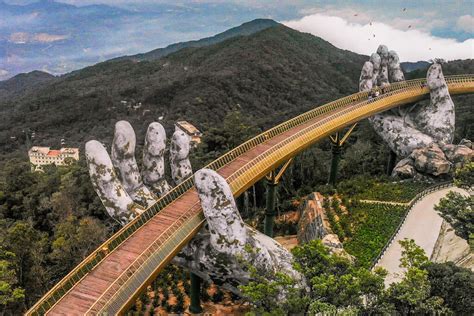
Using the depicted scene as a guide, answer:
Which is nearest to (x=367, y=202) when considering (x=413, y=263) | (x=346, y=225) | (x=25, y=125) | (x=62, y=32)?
(x=346, y=225)

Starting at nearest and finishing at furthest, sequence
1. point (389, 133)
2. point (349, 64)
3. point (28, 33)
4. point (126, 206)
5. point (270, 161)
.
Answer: point (126, 206), point (270, 161), point (389, 133), point (349, 64), point (28, 33)

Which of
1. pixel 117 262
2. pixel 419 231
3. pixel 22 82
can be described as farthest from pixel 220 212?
pixel 22 82

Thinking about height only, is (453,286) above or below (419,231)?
above

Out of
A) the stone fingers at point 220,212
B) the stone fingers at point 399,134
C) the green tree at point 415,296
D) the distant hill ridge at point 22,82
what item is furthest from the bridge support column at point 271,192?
the distant hill ridge at point 22,82

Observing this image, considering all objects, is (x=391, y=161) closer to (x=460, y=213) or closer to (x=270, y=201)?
(x=270, y=201)

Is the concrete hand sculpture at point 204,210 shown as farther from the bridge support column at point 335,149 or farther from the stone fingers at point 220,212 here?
the bridge support column at point 335,149

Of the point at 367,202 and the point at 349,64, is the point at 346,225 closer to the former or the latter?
the point at 367,202

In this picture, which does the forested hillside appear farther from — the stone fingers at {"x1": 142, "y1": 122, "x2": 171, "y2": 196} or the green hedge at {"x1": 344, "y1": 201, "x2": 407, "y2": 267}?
the stone fingers at {"x1": 142, "y1": 122, "x2": 171, "y2": 196}
